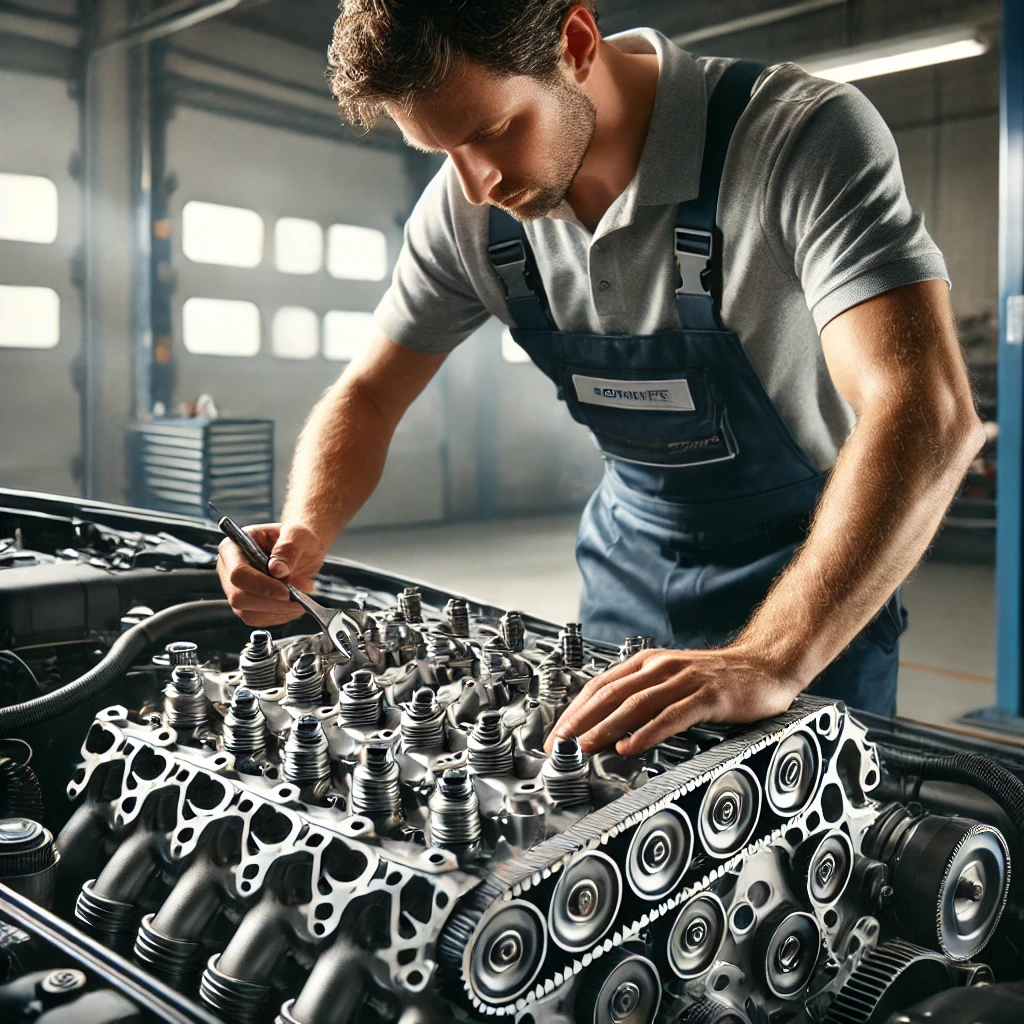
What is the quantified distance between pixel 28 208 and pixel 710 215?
6.57 metres

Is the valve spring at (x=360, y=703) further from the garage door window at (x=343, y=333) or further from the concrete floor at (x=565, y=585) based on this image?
the garage door window at (x=343, y=333)

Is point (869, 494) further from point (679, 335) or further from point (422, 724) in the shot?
point (422, 724)

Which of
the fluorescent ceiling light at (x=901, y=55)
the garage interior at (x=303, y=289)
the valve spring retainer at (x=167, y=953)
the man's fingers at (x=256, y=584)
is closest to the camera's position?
the valve spring retainer at (x=167, y=953)

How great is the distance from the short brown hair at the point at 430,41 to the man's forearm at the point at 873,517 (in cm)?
63

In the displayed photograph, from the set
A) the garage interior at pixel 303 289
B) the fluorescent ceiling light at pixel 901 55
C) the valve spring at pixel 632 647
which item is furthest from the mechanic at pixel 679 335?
the fluorescent ceiling light at pixel 901 55

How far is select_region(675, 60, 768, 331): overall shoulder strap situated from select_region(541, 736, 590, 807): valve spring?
2.88 feet

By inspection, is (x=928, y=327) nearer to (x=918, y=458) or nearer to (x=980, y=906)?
(x=918, y=458)

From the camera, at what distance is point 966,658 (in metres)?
5.53

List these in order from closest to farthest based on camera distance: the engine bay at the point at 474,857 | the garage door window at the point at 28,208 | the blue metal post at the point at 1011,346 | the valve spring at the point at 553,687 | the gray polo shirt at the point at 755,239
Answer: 1. the engine bay at the point at 474,857
2. the valve spring at the point at 553,687
3. the gray polo shirt at the point at 755,239
4. the blue metal post at the point at 1011,346
5. the garage door window at the point at 28,208

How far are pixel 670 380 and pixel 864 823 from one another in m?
0.83

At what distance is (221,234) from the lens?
765 cm

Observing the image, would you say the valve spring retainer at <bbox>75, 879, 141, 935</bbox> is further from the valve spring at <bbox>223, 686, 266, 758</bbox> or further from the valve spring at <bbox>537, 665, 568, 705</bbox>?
the valve spring at <bbox>537, 665, 568, 705</bbox>

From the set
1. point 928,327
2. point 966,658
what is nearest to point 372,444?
point 928,327

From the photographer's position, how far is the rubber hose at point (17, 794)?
43.3 inches
